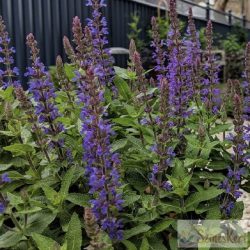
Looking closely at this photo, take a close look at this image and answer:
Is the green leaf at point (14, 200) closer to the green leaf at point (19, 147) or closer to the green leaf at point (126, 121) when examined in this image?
the green leaf at point (19, 147)

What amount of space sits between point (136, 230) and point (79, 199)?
0.25m

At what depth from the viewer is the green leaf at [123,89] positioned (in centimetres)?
276

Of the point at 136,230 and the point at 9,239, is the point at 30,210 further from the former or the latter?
the point at 136,230

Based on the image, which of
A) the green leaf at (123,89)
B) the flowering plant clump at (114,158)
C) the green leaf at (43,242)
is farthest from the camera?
the green leaf at (123,89)

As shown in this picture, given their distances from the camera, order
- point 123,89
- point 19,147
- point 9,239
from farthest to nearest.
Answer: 1. point 123,89
2. point 19,147
3. point 9,239

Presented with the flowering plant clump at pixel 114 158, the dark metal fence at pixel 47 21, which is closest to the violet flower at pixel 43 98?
the flowering plant clump at pixel 114 158

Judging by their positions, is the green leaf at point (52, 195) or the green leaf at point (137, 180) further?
the green leaf at point (137, 180)

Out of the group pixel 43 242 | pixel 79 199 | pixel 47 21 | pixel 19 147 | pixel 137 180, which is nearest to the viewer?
pixel 43 242

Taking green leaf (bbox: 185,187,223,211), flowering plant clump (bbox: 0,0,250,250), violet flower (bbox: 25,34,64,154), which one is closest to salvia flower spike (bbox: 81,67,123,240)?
flowering plant clump (bbox: 0,0,250,250)

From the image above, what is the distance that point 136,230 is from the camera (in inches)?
77.6

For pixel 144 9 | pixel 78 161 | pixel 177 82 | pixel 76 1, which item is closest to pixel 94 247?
pixel 78 161

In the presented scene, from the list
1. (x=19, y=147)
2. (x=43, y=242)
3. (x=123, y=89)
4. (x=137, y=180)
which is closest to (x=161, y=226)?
(x=137, y=180)

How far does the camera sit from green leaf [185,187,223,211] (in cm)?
215

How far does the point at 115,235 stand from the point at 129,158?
517 millimetres
